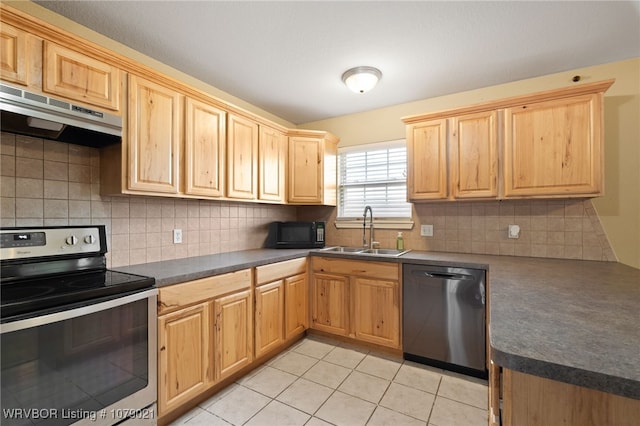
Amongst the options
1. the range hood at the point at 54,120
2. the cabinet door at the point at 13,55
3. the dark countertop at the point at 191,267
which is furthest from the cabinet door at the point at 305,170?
the cabinet door at the point at 13,55

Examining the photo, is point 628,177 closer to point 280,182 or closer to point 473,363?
point 473,363

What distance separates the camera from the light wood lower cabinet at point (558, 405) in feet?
2.14

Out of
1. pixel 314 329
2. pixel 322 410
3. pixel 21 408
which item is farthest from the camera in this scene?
pixel 314 329

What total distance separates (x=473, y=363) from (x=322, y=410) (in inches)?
47.3

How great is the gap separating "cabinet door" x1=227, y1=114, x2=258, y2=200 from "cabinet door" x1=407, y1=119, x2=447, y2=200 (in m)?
1.48

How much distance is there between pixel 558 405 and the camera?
0.71m

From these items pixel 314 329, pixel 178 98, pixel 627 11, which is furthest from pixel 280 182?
pixel 627 11

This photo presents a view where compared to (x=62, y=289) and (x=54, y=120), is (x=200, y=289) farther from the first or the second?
(x=54, y=120)

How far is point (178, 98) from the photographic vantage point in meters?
2.06

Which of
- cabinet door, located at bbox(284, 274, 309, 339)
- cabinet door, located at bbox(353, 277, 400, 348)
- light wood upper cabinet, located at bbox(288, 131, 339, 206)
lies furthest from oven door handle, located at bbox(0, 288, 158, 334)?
light wood upper cabinet, located at bbox(288, 131, 339, 206)

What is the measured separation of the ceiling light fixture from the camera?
2301 mm

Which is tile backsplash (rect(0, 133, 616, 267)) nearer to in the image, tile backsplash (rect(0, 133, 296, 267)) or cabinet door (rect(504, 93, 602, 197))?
tile backsplash (rect(0, 133, 296, 267))

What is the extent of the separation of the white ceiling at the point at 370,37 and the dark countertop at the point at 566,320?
1.55 m

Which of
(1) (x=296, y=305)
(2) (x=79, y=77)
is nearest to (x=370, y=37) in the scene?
(2) (x=79, y=77)
